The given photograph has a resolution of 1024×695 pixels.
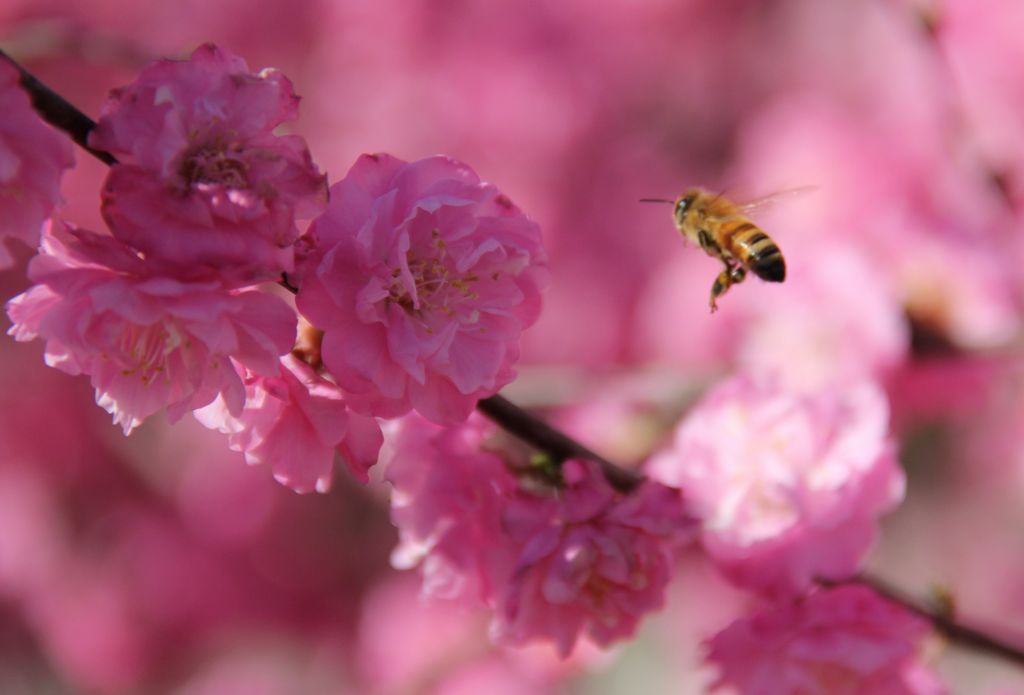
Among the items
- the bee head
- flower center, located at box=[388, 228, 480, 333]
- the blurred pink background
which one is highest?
flower center, located at box=[388, 228, 480, 333]

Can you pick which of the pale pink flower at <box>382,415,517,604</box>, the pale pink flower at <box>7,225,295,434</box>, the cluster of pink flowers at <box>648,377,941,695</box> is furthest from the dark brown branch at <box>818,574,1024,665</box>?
the pale pink flower at <box>7,225,295,434</box>

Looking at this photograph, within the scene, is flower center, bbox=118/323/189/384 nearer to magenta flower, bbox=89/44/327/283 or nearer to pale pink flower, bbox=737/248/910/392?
magenta flower, bbox=89/44/327/283

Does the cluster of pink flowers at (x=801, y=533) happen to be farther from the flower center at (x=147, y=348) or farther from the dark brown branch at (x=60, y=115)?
the dark brown branch at (x=60, y=115)

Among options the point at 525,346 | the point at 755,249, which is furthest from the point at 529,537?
the point at 525,346

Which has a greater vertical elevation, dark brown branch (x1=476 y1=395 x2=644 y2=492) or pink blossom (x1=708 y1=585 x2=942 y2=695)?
dark brown branch (x1=476 y1=395 x2=644 y2=492)

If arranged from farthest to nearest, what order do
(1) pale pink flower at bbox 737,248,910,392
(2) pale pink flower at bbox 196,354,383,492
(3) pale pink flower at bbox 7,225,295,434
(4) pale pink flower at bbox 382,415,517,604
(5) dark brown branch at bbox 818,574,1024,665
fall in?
(1) pale pink flower at bbox 737,248,910,392
(5) dark brown branch at bbox 818,574,1024,665
(4) pale pink flower at bbox 382,415,517,604
(2) pale pink flower at bbox 196,354,383,492
(3) pale pink flower at bbox 7,225,295,434

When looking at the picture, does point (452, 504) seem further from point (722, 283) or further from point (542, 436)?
point (722, 283)

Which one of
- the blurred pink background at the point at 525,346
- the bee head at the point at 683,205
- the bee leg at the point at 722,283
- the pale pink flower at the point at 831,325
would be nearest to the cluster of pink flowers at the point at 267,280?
the bee leg at the point at 722,283
